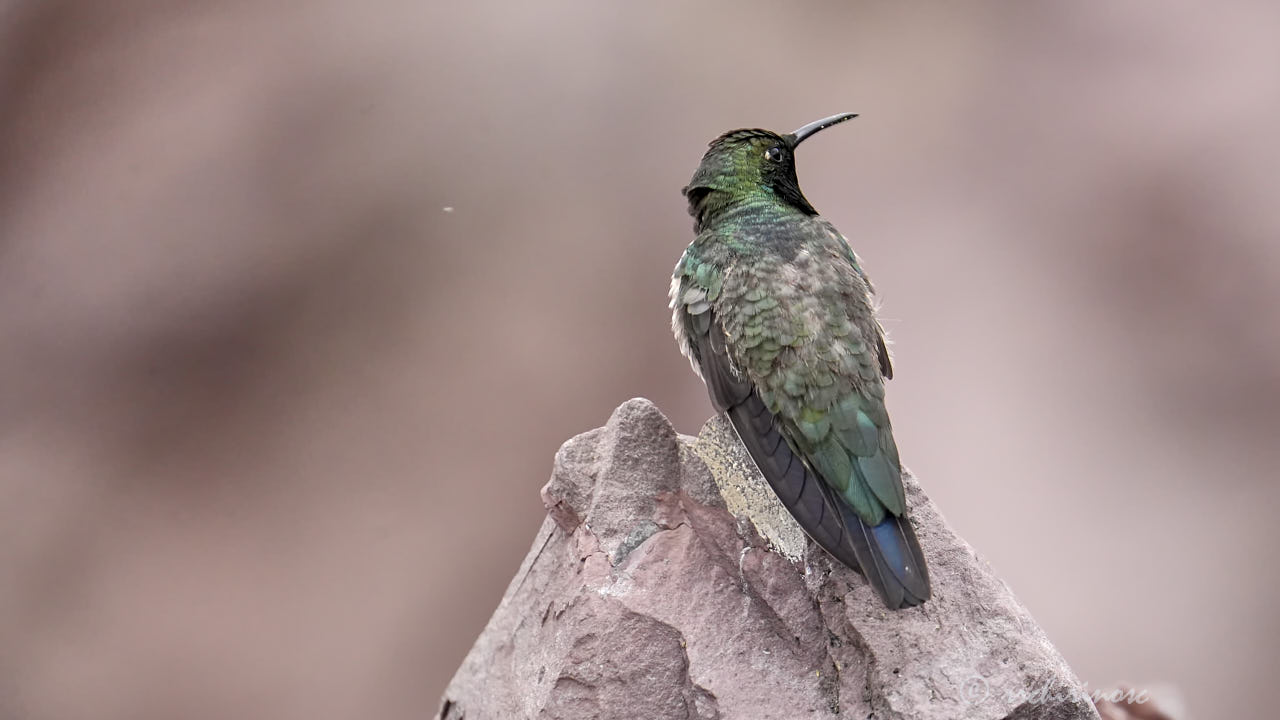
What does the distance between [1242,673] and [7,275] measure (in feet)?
23.2

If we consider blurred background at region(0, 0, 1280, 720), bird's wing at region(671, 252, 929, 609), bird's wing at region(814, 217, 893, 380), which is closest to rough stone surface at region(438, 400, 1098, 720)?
bird's wing at region(671, 252, 929, 609)

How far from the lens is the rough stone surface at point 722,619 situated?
2688mm

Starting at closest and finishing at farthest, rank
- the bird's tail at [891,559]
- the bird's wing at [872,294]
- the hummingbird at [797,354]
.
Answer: the bird's tail at [891,559] → the hummingbird at [797,354] → the bird's wing at [872,294]

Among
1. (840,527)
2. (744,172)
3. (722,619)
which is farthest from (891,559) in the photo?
(744,172)

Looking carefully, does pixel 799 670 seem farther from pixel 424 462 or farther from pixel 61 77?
pixel 61 77

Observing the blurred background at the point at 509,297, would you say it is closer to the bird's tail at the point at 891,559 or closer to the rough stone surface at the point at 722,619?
the rough stone surface at the point at 722,619

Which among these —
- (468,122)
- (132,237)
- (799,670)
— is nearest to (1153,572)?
(799,670)

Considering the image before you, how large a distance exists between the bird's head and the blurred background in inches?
99.9

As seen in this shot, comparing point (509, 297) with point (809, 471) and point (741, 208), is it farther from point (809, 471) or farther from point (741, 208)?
point (809, 471)

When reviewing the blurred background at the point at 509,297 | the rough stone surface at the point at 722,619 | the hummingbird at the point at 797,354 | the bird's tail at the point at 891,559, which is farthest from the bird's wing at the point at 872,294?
the blurred background at the point at 509,297

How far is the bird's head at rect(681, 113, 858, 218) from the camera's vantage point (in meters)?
3.36

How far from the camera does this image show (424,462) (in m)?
6.04

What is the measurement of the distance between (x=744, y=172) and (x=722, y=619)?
139cm

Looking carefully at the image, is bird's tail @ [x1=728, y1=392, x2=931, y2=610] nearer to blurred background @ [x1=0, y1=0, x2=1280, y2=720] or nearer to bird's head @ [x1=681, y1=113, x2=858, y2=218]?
bird's head @ [x1=681, y1=113, x2=858, y2=218]
